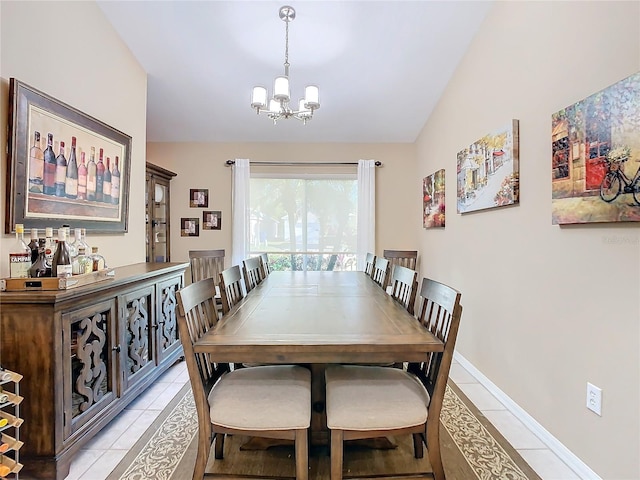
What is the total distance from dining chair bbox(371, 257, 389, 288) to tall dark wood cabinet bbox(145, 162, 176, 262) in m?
2.70

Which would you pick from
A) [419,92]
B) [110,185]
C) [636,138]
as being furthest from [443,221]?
[110,185]

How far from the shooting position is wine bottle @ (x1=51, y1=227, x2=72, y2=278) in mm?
1814

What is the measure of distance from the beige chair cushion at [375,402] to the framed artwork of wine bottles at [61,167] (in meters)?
1.94

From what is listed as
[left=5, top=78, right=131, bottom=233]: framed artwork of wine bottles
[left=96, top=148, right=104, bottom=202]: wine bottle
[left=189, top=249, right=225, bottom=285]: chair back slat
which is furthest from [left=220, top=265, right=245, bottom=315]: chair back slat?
[left=189, top=249, right=225, bottom=285]: chair back slat

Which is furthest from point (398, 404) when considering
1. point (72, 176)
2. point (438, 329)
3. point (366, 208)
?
point (366, 208)

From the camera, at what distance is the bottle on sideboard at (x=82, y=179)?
241 cm

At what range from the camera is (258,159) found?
487 centimetres

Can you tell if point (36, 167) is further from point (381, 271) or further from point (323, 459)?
point (381, 271)

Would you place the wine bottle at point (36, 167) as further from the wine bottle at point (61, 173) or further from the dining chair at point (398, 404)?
the dining chair at point (398, 404)

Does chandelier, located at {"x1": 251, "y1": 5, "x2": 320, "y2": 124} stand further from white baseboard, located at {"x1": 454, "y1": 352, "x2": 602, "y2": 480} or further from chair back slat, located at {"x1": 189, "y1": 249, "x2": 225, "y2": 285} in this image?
white baseboard, located at {"x1": 454, "y1": 352, "x2": 602, "y2": 480}

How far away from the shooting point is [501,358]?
2492 millimetres

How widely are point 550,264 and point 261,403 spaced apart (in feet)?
5.62

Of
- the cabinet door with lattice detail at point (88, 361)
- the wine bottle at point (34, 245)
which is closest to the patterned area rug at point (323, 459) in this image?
the cabinet door with lattice detail at point (88, 361)

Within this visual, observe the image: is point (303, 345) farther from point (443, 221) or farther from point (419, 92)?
point (419, 92)
